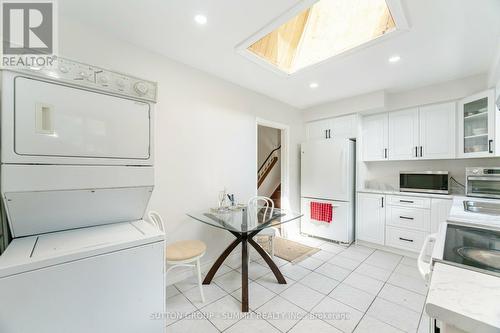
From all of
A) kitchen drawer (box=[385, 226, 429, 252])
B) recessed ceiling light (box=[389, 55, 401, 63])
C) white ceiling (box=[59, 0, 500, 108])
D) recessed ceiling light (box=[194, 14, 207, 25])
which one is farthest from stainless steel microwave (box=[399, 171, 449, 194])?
recessed ceiling light (box=[194, 14, 207, 25])

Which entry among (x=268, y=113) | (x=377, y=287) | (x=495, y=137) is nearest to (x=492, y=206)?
(x=495, y=137)

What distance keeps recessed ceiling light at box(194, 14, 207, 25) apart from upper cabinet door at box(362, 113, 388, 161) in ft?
9.99

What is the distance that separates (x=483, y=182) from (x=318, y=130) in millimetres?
2276

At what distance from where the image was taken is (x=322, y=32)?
87.9 inches

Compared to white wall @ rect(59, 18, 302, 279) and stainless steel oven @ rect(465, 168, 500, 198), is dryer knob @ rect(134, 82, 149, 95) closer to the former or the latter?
white wall @ rect(59, 18, 302, 279)

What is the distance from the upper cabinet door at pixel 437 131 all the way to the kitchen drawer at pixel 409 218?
820mm

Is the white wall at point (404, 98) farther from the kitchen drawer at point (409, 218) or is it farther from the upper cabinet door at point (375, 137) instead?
the kitchen drawer at point (409, 218)

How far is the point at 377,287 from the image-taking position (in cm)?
213

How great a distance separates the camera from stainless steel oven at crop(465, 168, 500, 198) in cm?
225

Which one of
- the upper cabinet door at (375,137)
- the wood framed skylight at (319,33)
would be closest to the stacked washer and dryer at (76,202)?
the wood framed skylight at (319,33)

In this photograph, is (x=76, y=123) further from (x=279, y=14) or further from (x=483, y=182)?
(x=483, y=182)

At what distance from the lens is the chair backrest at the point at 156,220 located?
1868mm

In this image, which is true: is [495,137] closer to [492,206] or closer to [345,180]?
[492,206]
